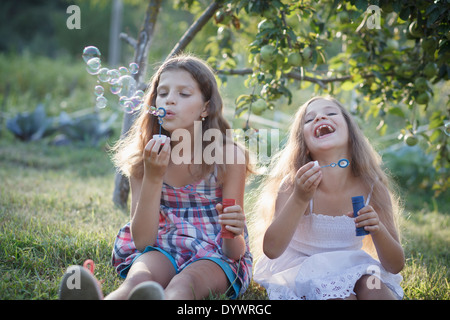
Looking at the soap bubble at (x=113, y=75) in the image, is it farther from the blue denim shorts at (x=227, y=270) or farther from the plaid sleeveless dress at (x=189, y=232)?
the blue denim shorts at (x=227, y=270)

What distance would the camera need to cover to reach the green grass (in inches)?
74.7

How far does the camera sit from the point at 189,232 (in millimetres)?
1952

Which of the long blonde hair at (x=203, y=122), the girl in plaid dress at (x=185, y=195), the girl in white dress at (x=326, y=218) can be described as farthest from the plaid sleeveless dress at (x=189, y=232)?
the girl in white dress at (x=326, y=218)

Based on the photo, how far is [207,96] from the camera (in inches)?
82.7

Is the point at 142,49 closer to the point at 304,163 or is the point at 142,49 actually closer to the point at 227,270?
the point at 304,163

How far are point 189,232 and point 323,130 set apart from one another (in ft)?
2.43

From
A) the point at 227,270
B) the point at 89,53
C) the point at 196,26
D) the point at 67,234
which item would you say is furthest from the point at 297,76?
the point at 67,234

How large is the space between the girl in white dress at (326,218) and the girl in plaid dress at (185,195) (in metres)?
0.16

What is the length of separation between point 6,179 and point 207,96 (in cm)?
240

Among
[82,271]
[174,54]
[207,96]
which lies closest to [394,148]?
[174,54]

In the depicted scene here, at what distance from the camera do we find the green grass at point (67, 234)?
6.23 ft

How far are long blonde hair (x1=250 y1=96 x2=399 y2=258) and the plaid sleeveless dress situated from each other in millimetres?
230

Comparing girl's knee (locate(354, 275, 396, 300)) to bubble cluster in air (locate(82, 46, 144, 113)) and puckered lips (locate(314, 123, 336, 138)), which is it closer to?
puckered lips (locate(314, 123, 336, 138))
